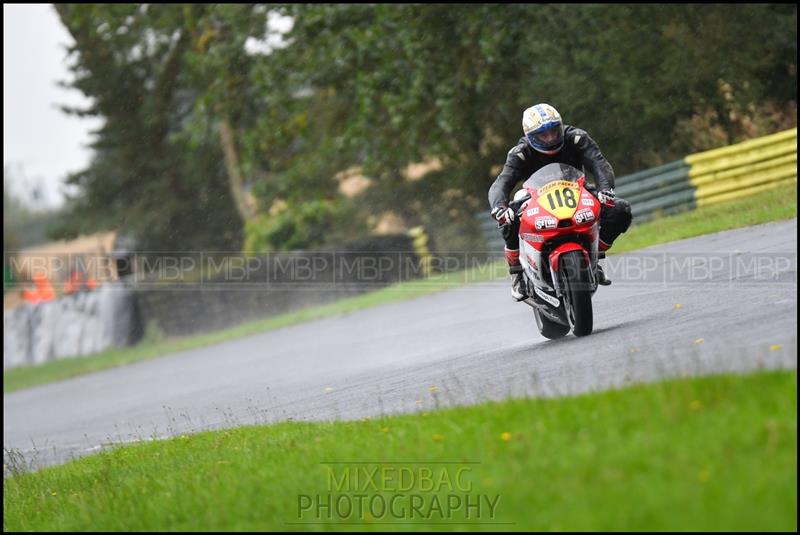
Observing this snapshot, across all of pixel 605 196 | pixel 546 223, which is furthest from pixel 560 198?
pixel 605 196

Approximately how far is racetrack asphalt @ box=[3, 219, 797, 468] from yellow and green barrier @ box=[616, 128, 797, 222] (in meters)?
3.51

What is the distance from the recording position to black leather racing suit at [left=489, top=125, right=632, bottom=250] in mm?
10344

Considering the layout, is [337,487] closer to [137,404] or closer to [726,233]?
[137,404]

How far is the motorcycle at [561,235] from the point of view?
10.0 metres

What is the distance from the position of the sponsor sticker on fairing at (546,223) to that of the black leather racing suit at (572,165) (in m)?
0.43

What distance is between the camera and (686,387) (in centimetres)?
623

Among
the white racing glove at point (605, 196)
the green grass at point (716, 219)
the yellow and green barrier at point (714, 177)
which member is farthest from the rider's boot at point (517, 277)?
the yellow and green barrier at point (714, 177)

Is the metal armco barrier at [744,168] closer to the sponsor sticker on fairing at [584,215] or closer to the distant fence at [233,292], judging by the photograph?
the distant fence at [233,292]

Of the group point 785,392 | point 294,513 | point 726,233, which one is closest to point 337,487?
point 294,513

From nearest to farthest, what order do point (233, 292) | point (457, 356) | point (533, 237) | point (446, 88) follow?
point (533, 237)
point (457, 356)
point (446, 88)
point (233, 292)

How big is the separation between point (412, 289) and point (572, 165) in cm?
1370

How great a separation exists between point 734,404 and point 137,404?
38.2 feet

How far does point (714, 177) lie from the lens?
72.7ft

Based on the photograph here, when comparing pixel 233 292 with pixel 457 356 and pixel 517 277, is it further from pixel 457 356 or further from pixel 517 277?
pixel 517 277
